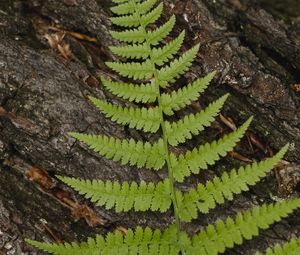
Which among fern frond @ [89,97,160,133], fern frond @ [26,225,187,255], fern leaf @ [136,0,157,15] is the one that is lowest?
fern frond @ [26,225,187,255]

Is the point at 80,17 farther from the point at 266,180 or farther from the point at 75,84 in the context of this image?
the point at 266,180

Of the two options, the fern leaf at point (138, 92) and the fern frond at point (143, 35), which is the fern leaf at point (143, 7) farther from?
the fern leaf at point (138, 92)

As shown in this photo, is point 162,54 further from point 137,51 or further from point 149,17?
point 149,17

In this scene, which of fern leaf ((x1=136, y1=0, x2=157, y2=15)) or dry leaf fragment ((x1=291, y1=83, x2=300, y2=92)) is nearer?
fern leaf ((x1=136, y1=0, x2=157, y2=15))

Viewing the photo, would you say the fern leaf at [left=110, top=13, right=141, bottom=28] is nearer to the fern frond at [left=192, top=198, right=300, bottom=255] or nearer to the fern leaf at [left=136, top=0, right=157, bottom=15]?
the fern leaf at [left=136, top=0, right=157, bottom=15]

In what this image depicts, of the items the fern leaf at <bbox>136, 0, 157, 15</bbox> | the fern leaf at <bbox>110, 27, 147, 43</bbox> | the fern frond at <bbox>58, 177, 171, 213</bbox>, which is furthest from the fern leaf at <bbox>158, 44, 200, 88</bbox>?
the fern frond at <bbox>58, 177, 171, 213</bbox>

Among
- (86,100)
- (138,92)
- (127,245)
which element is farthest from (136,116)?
(127,245)
